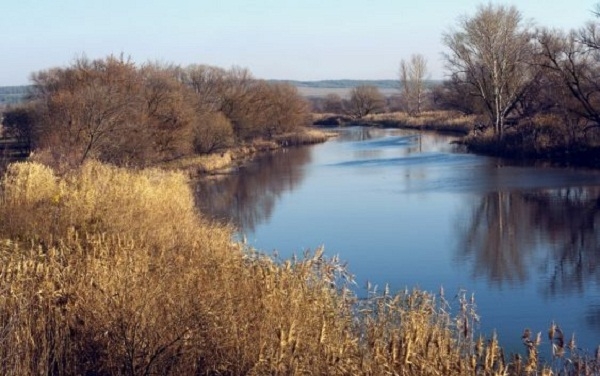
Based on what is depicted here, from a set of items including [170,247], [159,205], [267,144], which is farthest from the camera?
[267,144]

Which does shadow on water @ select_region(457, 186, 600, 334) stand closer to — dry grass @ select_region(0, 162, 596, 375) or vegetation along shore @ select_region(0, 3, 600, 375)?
vegetation along shore @ select_region(0, 3, 600, 375)

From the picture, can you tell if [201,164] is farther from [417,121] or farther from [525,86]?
[417,121]

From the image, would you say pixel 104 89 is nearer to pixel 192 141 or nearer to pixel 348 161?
pixel 192 141

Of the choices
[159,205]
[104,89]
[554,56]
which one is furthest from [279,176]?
[159,205]

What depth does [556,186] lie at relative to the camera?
19.0 metres

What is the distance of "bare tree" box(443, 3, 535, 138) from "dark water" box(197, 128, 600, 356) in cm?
569

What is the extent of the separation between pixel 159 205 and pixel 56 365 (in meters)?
5.97

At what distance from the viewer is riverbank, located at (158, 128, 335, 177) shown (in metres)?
24.0

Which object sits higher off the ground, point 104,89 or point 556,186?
point 104,89

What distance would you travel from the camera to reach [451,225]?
46.8 ft

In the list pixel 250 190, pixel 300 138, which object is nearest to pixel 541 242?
pixel 250 190

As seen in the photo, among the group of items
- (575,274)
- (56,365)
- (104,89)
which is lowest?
(575,274)

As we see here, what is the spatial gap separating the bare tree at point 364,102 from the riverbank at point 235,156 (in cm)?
1662

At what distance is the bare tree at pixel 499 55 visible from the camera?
1194 inches
